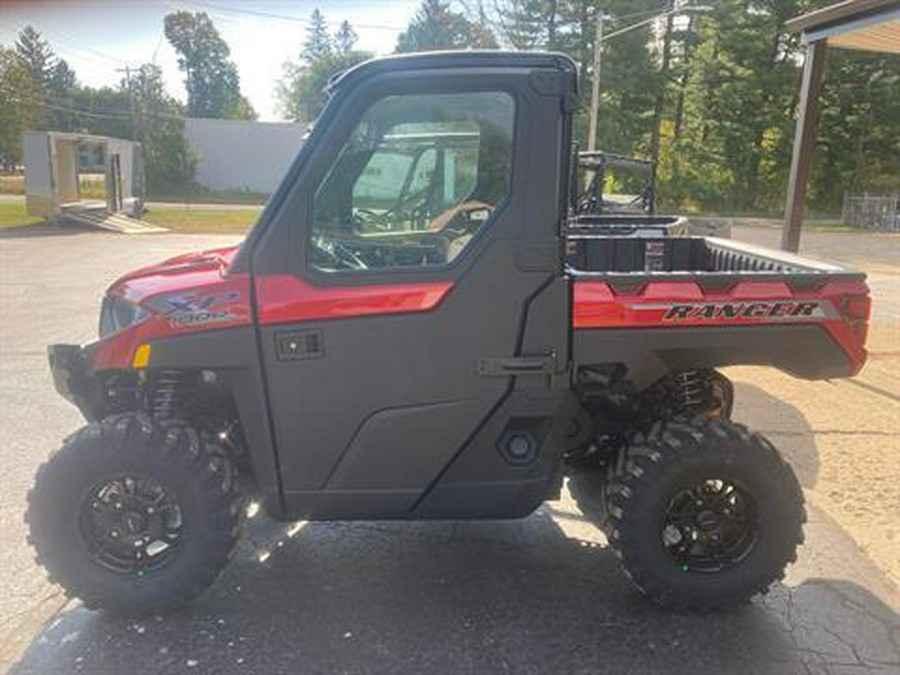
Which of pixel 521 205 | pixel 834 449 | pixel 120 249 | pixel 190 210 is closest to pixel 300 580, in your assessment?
pixel 521 205

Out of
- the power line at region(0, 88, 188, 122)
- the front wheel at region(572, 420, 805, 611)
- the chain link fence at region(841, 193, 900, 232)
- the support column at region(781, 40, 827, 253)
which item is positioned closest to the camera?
the front wheel at region(572, 420, 805, 611)

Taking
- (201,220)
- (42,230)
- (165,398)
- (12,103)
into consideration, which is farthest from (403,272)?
(12,103)

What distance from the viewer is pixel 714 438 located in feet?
11.1

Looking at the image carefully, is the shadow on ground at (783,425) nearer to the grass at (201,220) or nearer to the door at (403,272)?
the door at (403,272)

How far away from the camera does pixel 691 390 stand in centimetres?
448

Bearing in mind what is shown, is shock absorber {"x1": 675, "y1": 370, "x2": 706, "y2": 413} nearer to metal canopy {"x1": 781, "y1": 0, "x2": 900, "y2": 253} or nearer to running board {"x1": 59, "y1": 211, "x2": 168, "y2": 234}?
metal canopy {"x1": 781, "y1": 0, "x2": 900, "y2": 253}

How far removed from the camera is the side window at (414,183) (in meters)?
3.11

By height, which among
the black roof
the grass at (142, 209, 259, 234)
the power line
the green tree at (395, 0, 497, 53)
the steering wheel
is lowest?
the grass at (142, 209, 259, 234)

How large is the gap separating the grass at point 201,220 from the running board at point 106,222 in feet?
3.24

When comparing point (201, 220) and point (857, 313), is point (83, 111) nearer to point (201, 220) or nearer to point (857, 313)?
point (201, 220)

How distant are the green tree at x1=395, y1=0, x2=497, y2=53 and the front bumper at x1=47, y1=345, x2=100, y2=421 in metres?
47.7

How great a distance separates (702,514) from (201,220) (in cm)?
2722

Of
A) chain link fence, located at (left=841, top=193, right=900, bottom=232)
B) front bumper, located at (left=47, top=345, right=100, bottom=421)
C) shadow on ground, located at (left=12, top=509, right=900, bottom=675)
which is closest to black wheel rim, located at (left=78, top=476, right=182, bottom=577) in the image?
shadow on ground, located at (left=12, top=509, right=900, bottom=675)

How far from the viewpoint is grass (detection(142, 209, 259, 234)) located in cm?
2462
